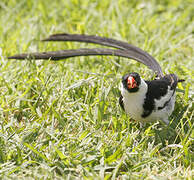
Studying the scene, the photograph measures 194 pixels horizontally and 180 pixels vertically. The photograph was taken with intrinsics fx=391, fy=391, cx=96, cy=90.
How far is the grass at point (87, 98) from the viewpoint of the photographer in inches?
92.7

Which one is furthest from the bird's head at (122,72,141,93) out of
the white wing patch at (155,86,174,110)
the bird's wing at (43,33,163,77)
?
the bird's wing at (43,33,163,77)

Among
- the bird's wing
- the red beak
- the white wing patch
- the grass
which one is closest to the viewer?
the grass

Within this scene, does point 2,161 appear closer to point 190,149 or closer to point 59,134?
point 59,134

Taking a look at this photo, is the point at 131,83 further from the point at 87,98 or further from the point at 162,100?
the point at 87,98

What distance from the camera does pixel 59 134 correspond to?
2.55 metres

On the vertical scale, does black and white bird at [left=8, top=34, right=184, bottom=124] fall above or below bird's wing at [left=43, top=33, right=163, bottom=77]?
below

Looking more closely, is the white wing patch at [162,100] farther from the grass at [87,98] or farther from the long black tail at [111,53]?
the long black tail at [111,53]

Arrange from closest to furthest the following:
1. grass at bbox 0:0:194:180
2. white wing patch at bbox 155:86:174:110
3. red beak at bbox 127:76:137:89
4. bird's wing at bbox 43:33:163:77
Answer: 1. grass at bbox 0:0:194:180
2. red beak at bbox 127:76:137:89
3. white wing patch at bbox 155:86:174:110
4. bird's wing at bbox 43:33:163:77

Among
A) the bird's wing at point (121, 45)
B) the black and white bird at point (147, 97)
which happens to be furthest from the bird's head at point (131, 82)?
the bird's wing at point (121, 45)

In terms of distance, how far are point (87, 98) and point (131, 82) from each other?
0.55 meters

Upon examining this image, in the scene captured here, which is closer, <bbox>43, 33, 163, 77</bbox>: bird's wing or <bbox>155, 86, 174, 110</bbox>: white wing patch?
<bbox>155, 86, 174, 110</bbox>: white wing patch

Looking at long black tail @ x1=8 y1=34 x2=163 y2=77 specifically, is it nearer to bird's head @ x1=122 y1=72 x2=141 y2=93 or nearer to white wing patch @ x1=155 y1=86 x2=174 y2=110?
white wing patch @ x1=155 y1=86 x2=174 y2=110

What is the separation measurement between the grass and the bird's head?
0.26m

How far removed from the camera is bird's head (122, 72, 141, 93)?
259 cm
